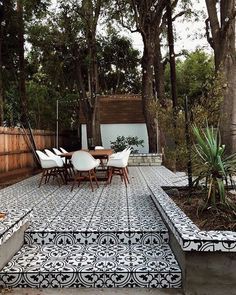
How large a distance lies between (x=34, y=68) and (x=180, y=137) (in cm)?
1230

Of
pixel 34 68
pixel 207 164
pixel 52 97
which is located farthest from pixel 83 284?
pixel 52 97

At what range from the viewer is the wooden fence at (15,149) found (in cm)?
872

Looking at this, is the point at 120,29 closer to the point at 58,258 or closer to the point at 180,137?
the point at 180,137

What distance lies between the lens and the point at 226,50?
804cm

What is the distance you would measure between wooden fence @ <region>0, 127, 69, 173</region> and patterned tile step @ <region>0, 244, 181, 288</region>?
5745mm

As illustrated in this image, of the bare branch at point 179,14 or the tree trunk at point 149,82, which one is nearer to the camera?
the tree trunk at point 149,82

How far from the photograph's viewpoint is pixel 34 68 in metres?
A: 15.9

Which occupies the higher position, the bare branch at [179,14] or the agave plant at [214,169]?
the bare branch at [179,14]

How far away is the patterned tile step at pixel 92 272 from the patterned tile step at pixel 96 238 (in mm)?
392

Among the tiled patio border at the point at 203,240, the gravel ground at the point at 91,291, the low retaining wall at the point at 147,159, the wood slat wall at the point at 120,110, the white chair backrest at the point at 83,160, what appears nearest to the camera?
the tiled patio border at the point at 203,240

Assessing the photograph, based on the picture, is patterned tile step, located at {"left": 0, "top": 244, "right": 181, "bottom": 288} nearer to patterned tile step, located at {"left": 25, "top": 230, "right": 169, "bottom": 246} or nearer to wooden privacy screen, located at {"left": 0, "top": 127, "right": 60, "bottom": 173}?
patterned tile step, located at {"left": 25, "top": 230, "right": 169, "bottom": 246}

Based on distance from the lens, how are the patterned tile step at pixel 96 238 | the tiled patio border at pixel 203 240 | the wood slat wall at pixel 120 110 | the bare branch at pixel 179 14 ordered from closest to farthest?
the tiled patio border at pixel 203 240 < the patterned tile step at pixel 96 238 < the bare branch at pixel 179 14 < the wood slat wall at pixel 120 110

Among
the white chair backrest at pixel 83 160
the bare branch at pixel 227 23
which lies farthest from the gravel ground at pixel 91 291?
the bare branch at pixel 227 23

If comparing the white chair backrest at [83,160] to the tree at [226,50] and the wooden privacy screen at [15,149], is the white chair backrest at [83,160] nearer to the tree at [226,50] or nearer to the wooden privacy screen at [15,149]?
the wooden privacy screen at [15,149]
